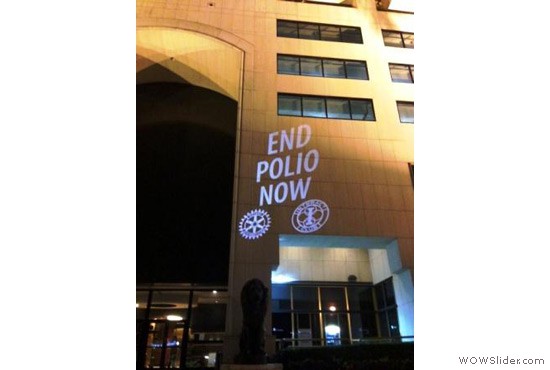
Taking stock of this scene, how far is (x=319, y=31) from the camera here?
19047mm

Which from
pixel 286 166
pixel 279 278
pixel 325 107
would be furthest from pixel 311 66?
pixel 279 278

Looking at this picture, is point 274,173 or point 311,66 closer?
point 274,173

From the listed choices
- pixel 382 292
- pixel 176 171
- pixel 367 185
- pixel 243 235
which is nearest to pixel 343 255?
pixel 382 292

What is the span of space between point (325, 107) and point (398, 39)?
21.2 ft

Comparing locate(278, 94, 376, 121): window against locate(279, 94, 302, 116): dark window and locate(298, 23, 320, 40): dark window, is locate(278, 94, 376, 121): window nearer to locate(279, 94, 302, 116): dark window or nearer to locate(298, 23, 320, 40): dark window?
locate(279, 94, 302, 116): dark window

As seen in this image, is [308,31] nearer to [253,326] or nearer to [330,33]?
[330,33]

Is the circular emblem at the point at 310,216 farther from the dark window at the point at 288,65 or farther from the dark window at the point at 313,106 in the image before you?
the dark window at the point at 288,65

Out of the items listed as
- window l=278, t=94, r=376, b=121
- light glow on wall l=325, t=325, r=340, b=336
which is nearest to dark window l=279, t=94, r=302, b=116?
window l=278, t=94, r=376, b=121

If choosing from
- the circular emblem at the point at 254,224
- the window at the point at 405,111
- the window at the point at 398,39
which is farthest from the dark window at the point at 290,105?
the window at the point at 398,39

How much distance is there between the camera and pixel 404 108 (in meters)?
17.5

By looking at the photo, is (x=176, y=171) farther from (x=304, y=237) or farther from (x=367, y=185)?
(x=367, y=185)

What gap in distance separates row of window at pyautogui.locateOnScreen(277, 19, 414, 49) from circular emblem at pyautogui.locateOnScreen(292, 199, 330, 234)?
9.14m

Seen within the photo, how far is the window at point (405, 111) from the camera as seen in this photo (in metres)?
17.2

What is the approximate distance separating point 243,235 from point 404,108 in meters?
9.79
